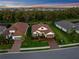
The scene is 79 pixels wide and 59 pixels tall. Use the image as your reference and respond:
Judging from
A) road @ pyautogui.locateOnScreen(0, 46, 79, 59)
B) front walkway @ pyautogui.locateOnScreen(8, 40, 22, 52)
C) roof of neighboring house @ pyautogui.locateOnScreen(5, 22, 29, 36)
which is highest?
roof of neighboring house @ pyautogui.locateOnScreen(5, 22, 29, 36)

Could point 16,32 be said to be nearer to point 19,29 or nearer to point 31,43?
point 19,29

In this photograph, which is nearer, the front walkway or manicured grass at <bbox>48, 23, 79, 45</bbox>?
the front walkway

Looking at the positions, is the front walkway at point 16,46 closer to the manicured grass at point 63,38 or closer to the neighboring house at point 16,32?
the neighboring house at point 16,32

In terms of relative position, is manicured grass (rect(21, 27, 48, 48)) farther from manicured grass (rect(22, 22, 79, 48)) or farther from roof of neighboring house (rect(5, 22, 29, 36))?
roof of neighboring house (rect(5, 22, 29, 36))

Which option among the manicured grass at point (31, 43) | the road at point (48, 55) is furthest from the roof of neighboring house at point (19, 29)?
the road at point (48, 55)

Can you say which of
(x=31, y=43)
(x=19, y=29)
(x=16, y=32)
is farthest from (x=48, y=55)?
(x=19, y=29)

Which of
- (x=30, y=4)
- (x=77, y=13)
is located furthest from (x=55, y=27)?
(x=30, y=4)

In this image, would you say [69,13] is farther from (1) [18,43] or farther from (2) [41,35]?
(1) [18,43]

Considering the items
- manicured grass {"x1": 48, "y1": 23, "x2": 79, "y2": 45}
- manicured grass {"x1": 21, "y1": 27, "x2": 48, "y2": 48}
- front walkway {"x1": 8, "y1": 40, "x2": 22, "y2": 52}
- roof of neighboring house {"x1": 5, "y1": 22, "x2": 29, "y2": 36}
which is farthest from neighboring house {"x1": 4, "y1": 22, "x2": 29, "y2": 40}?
manicured grass {"x1": 48, "y1": 23, "x2": 79, "y2": 45}
